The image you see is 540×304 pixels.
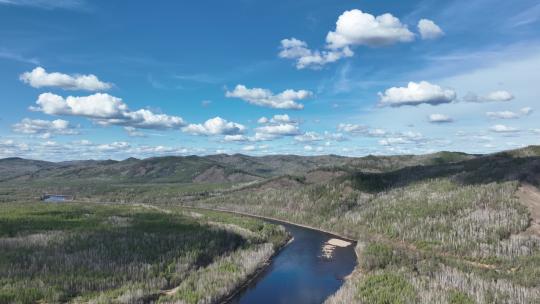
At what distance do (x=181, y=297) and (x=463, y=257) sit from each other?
373ft

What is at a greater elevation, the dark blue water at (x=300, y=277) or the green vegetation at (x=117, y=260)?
the green vegetation at (x=117, y=260)

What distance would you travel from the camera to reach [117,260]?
135625 millimetres

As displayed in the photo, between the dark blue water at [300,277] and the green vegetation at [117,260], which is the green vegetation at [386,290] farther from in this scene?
the green vegetation at [117,260]

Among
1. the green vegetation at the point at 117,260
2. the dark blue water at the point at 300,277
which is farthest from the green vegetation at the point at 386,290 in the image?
the green vegetation at the point at 117,260

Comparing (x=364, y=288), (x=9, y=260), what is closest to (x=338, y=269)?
(x=364, y=288)

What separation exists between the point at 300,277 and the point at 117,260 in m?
59.7

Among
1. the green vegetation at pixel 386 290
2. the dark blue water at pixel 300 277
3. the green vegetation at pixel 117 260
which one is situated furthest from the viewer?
the dark blue water at pixel 300 277

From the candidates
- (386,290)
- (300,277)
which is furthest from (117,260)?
(386,290)

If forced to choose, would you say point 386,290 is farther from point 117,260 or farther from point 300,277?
point 117,260

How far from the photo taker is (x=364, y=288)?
11425cm

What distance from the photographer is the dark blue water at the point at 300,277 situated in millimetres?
121438

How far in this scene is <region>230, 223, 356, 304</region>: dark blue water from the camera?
12144 cm

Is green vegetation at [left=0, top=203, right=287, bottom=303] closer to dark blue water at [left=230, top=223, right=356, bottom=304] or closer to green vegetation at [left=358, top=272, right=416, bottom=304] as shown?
dark blue water at [left=230, top=223, right=356, bottom=304]

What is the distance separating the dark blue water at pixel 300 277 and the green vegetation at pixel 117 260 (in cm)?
571
